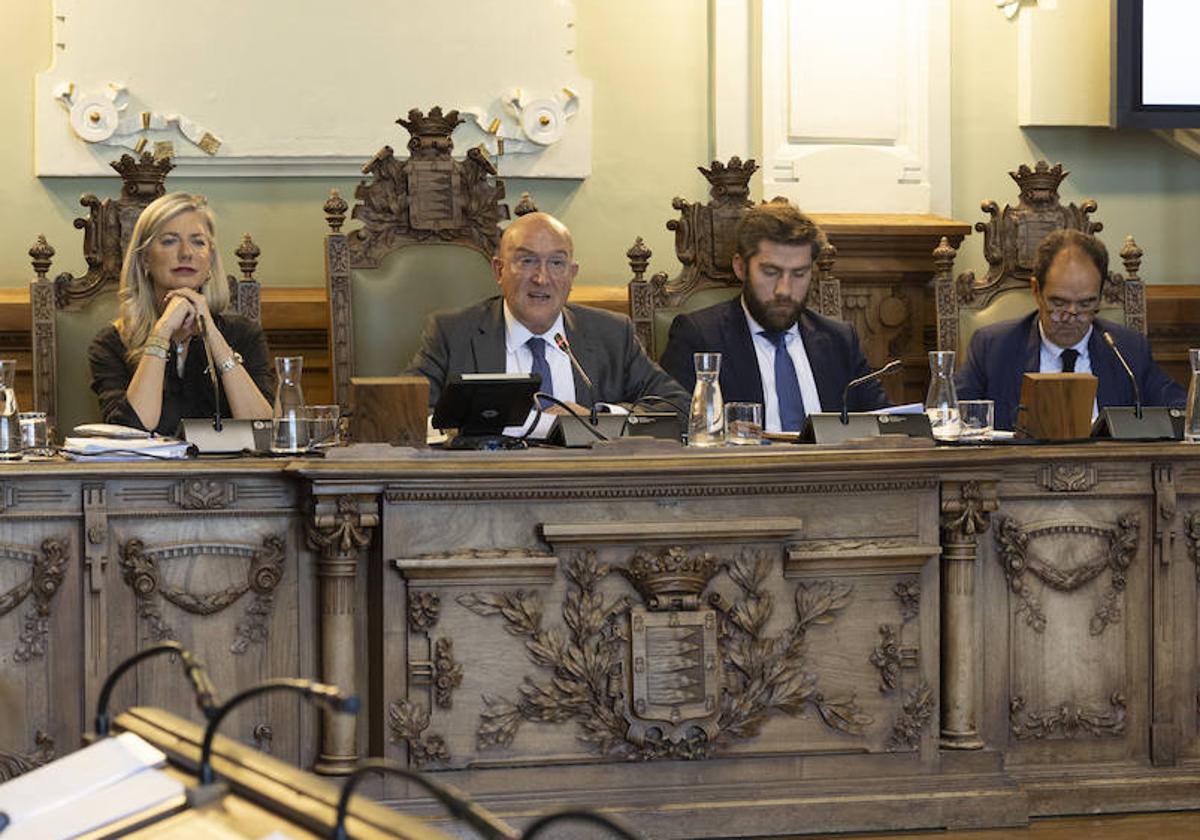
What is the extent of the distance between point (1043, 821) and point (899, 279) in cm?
241

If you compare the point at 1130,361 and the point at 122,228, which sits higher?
the point at 122,228

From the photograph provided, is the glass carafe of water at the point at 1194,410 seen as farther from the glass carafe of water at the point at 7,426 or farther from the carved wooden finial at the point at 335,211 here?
the glass carafe of water at the point at 7,426

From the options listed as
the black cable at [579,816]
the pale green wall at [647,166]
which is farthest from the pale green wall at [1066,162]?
the black cable at [579,816]

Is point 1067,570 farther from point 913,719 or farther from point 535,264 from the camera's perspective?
point 535,264

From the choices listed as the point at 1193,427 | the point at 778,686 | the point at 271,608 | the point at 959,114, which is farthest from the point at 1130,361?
the point at 271,608

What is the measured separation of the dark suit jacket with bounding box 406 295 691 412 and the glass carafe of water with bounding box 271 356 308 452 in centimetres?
86

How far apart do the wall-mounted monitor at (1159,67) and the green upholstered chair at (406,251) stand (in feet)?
6.90

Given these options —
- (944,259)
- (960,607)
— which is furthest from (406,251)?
(960,607)

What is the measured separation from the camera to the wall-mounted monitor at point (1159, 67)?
534cm

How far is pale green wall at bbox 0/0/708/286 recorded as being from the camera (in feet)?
16.9

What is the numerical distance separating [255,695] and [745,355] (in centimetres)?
312

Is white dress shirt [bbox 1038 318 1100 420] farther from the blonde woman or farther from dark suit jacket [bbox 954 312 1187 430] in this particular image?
the blonde woman

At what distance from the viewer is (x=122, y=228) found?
4.41 meters

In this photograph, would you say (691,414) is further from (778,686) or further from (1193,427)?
(1193,427)
